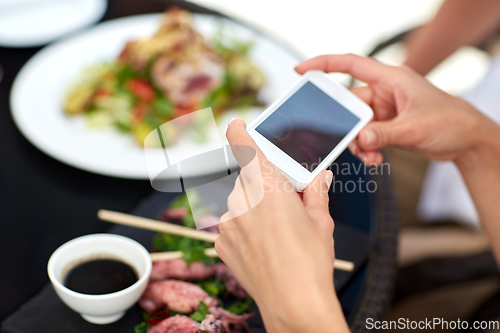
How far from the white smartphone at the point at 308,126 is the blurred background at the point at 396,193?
0.33 meters

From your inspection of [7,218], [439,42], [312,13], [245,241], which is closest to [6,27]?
[7,218]

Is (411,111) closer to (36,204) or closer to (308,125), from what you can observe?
(308,125)

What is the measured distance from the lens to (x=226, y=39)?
1146 mm

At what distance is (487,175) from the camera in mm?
724

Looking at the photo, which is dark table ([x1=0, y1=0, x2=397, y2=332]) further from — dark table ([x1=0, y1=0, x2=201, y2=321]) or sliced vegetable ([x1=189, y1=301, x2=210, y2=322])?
sliced vegetable ([x1=189, y1=301, x2=210, y2=322])

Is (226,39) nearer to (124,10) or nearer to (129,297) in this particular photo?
(124,10)

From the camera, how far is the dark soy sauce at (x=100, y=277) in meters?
0.48

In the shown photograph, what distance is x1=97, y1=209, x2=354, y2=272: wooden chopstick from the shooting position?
21.2 inches

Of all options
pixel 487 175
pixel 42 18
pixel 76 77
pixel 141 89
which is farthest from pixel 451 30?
pixel 42 18

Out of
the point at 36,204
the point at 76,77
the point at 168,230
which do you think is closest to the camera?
the point at 168,230

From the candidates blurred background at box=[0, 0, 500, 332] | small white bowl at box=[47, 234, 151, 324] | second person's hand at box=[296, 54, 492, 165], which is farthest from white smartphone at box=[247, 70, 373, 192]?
blurred background at box=[0, 0, 500, 332]

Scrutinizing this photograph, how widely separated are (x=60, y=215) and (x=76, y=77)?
0.47m

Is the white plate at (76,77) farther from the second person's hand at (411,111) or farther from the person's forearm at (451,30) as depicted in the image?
the person's forearm at (451,30)

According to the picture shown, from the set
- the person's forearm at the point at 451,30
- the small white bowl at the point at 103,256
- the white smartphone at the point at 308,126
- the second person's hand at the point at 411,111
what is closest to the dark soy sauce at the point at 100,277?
the small white bowl at the point at 103,256
